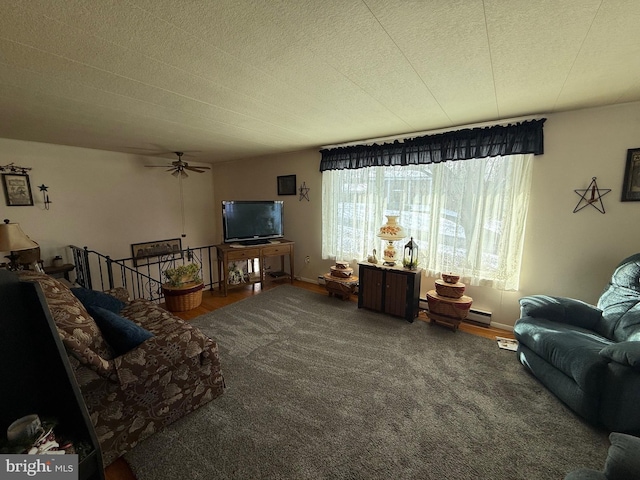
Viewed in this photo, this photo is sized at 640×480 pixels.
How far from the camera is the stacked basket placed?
2.79 meters

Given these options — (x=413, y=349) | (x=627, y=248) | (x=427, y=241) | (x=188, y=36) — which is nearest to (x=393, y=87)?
(x=188, y=36)

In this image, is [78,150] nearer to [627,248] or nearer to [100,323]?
[100,323]

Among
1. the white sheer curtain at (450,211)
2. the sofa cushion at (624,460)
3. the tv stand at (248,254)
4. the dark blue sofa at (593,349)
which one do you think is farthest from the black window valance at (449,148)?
the sofa cushion at (624,460)

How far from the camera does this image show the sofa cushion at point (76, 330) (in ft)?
4.22

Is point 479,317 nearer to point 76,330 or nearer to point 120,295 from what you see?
point 76,330

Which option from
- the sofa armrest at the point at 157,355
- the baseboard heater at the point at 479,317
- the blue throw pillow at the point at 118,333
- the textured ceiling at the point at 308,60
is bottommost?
the baseboard heater at the point at 479,317

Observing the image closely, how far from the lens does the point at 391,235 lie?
3225 millimetres

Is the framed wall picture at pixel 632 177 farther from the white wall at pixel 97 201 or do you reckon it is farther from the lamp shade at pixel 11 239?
the white wall at pixel 97 201

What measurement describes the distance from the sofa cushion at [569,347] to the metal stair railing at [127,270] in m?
4.04

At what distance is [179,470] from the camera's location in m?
1.39

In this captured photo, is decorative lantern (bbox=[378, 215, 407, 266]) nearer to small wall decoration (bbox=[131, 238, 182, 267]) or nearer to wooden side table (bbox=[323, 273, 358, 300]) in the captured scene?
wooden side table (bbox=[323, 273, 358, 300])

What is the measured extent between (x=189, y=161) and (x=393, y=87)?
15.2 feet

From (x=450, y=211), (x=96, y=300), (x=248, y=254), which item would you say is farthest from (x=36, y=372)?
(x=450, y=211)

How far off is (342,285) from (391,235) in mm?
1018
